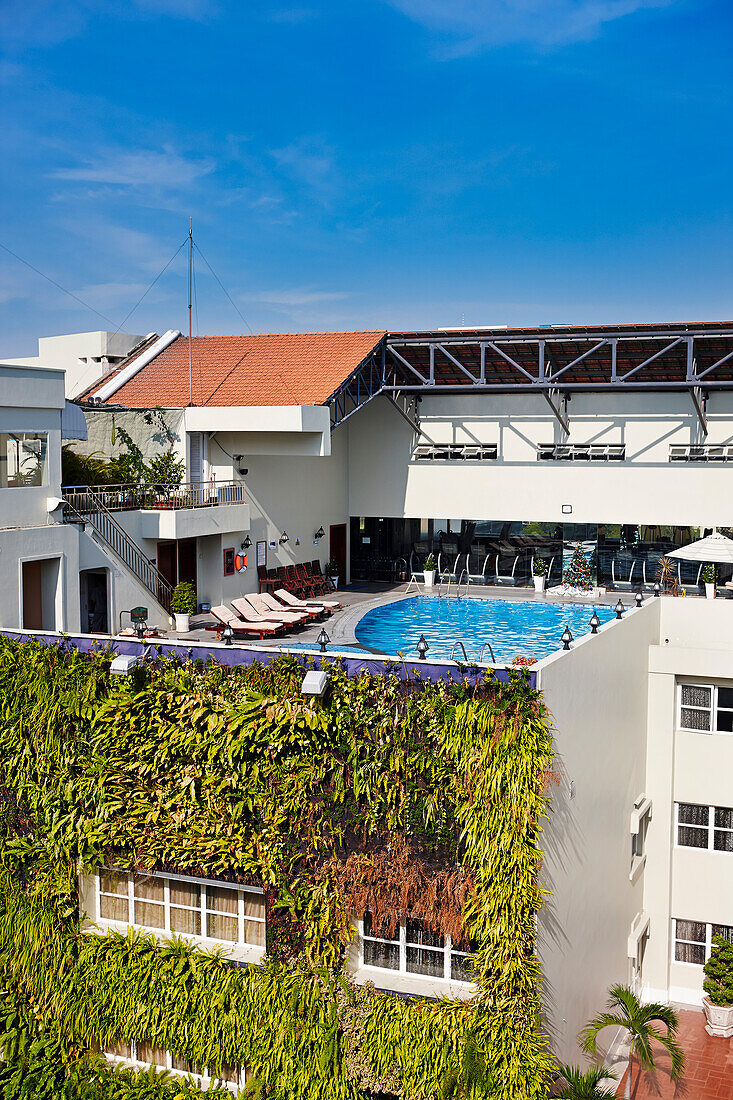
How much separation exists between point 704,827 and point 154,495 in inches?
509

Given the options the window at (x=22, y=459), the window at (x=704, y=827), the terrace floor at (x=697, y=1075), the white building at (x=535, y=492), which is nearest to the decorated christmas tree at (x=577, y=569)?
the white building at (x=535, y=492)

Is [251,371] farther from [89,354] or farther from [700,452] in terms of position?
[700,452]

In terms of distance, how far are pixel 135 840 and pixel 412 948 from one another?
3.61 m

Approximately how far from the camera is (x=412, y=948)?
35.5ft

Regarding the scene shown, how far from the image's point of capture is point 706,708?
1752 centimetres

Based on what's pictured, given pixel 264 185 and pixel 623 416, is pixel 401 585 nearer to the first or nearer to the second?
pixel 623 416

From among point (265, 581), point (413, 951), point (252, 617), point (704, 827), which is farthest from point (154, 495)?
point (704, 827)

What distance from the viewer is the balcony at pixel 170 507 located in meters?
18.0

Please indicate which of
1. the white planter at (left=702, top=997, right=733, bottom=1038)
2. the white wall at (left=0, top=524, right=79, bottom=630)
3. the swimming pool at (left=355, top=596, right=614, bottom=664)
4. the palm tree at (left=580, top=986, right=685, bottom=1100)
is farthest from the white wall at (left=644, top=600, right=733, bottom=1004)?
the white wall at (left=0, top=524, right=79, bottom=630)

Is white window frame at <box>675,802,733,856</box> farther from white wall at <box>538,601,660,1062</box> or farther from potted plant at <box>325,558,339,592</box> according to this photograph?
potted plant at <box>325,558,339,592</box>

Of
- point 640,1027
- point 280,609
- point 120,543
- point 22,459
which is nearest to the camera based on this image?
point 640,1027

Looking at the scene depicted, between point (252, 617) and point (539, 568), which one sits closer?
point (252, 617)

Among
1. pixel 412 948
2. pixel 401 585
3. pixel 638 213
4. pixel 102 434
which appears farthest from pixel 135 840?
pixel 638 213

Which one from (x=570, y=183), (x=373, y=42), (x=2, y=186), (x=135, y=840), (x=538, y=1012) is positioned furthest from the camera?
(x=570, y=183)
